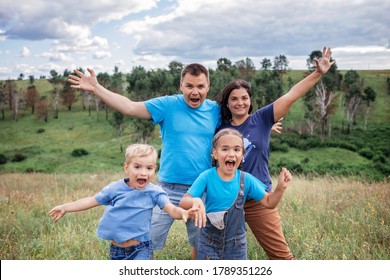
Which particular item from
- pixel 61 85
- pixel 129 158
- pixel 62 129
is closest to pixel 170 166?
pixel 129 158

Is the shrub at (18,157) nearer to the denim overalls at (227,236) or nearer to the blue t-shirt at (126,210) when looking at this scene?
the blue t-shirt at (126,210)

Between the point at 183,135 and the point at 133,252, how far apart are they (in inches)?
47.5

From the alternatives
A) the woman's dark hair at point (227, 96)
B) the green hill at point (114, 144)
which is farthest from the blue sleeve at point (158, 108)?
the green hill at point (114, 144)

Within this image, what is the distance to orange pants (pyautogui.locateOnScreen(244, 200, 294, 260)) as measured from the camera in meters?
3.79

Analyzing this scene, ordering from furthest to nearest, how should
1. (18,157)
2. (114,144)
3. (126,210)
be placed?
(114,144), (18,157), (126,210)

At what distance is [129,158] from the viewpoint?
122 inches

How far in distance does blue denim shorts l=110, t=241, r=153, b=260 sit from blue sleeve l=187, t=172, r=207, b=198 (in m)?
0.59

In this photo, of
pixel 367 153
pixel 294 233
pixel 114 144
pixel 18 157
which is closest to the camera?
pixel 294 233

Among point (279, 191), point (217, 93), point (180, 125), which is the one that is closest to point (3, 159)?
point (217, 93)

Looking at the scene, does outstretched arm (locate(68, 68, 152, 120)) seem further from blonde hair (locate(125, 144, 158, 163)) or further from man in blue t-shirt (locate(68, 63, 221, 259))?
blonde hair (locate(125, 144, 158, 163))

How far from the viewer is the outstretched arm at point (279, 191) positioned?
3.04 metres

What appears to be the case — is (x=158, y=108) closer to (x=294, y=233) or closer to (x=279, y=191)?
(x=279, y=191)

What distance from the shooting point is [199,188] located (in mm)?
3191

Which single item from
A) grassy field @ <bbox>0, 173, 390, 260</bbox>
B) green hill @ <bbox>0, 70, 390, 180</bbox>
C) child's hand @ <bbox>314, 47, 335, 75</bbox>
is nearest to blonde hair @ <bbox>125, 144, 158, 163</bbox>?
grassy field @ <bbox>0, 173, 390, 260</bbox>
